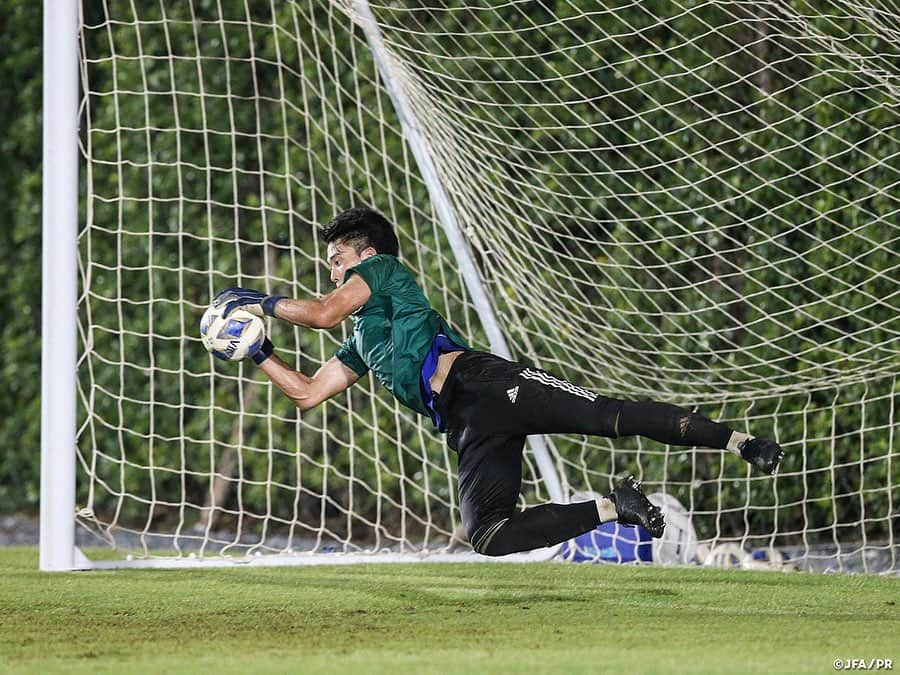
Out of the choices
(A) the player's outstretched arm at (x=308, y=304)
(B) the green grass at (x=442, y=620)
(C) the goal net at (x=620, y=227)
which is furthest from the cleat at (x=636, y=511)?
(C) the goal net at (x=620, y=227)

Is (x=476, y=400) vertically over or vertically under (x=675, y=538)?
over

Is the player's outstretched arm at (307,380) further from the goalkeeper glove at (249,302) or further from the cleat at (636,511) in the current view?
the cleat at (636,511)

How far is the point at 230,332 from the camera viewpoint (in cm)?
443

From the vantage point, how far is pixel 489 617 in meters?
4.29

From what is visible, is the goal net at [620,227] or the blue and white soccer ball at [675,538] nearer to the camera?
the goal net at [620,227]

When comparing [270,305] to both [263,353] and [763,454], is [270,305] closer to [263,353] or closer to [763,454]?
[263,353]

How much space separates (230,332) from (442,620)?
3.83ft

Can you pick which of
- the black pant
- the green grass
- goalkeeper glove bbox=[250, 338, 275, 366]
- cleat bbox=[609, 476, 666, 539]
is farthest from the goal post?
cleat bbox=[609, 476, 666, 539]

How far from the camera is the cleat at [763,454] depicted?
13.4 ft

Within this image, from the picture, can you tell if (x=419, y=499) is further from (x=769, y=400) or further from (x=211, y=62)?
(x=211, y=62)

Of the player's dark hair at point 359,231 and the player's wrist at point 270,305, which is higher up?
Result: the player's dark hair at point 359,231

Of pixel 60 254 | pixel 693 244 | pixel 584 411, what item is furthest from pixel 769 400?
pixel 60 254

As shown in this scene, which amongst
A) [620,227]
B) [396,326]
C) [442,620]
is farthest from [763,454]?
[620,227]

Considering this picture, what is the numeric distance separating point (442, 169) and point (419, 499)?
6.62 ft
